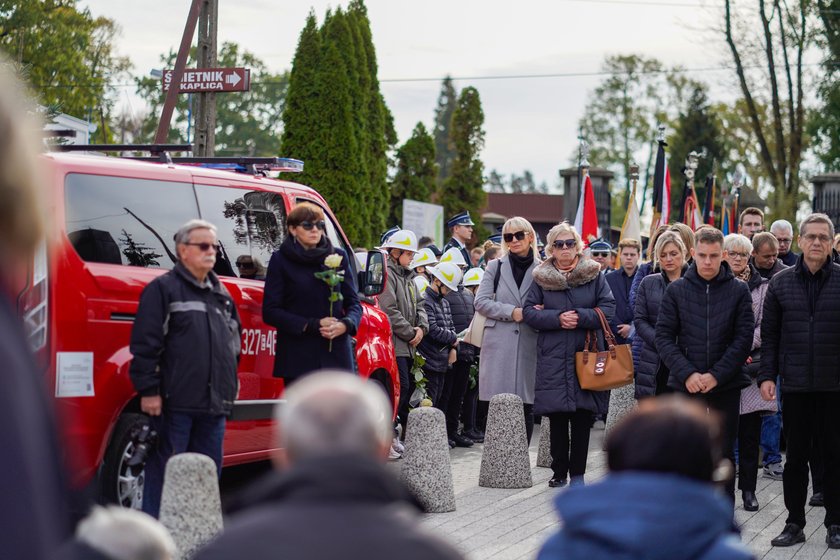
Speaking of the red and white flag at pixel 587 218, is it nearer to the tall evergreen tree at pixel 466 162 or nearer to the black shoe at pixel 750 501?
the black shoe at pixel 750 501

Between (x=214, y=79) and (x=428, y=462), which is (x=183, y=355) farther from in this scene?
(x=214, y=79)

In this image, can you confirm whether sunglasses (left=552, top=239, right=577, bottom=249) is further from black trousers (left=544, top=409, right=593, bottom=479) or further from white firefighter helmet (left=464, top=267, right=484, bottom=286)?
white firefighter helmet (left=464, top=267, right=484, bottom=286)

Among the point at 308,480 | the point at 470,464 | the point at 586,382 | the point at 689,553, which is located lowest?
the point at 470,464

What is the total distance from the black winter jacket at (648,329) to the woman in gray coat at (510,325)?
101 centimetres

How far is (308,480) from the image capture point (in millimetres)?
2314

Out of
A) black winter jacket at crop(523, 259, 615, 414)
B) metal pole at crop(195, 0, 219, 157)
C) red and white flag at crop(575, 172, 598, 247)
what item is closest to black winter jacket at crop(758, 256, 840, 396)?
black winter jacket at crop(523, 259, 615, 414)

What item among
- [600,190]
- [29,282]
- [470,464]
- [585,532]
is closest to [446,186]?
[600,190]

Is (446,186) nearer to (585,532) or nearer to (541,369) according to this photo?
(541,369)

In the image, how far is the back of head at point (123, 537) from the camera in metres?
2.62

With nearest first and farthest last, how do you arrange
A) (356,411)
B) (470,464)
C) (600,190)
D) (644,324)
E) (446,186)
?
(356,411) < (644,324) < (470,464) < (600,190) < (446,186)

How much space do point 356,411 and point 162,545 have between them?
592 mm

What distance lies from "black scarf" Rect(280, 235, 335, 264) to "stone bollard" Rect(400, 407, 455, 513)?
4.85ft

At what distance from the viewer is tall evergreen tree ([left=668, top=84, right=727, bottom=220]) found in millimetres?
66500

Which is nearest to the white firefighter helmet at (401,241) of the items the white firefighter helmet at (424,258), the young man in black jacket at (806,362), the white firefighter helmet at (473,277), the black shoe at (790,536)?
the white firefighter helmet at (424,258)
